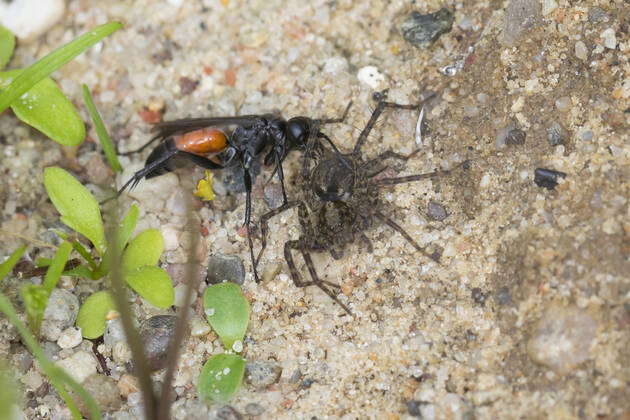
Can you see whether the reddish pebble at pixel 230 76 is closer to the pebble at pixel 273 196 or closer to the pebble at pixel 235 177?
the pebble at pixel 235 177

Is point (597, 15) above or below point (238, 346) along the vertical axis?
above

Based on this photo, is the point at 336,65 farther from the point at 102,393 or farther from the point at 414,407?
the point at 102,393

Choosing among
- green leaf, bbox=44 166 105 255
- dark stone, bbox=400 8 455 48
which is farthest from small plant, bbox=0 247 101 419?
dark stone, bbox=400 8 455 48

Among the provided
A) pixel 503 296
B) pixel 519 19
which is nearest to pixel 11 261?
pixel 503 296

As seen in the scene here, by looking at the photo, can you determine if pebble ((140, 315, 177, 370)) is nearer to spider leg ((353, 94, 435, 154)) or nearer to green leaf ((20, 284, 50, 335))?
green leaf ((20, 284, 50, 335))

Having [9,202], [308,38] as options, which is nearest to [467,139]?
[308,38]

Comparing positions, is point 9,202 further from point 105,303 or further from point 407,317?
point 407,317
